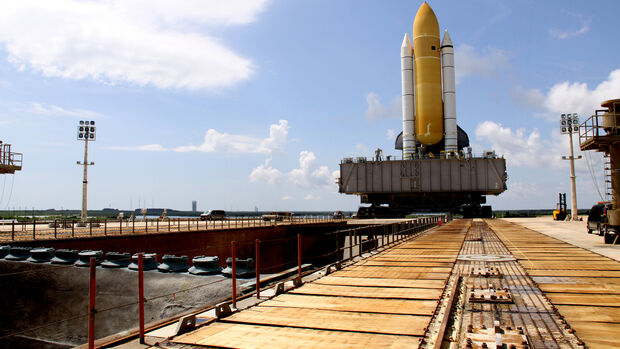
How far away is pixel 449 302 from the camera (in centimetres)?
750

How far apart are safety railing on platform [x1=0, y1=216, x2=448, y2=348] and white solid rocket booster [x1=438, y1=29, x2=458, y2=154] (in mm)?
14523

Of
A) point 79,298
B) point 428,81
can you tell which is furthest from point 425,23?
point 79,298

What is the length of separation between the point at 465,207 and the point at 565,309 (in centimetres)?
5546

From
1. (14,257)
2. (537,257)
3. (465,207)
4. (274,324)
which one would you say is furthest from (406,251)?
(465,207)

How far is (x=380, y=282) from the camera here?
33.4ft

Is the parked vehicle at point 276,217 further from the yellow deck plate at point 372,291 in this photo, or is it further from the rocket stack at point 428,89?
the yellow deck plate at point 372,291

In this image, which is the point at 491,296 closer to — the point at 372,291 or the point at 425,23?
the point at 372,291

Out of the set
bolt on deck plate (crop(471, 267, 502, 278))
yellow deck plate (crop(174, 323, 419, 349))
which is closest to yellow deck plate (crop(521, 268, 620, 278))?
bolt on deck plate (crop(471, 267, 502, 278))

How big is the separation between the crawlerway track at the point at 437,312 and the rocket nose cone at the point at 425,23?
50.9 metres

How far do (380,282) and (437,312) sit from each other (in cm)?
305

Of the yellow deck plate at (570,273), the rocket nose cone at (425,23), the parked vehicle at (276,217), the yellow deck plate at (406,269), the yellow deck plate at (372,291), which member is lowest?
the parked vehicle at (276,217)

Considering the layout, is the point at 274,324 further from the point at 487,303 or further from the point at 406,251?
the point at 406,251

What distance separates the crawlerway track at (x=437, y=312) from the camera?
570 cm

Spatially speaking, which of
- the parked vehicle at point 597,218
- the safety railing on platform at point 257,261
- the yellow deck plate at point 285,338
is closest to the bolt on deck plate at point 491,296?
the yellow deck plate at point 285,338
